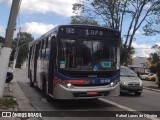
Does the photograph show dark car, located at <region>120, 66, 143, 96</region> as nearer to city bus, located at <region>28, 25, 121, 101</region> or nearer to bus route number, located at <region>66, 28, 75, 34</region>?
city bus, located at <region>28, 25, 121, 101</region>

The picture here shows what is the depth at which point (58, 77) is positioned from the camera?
43.3ft

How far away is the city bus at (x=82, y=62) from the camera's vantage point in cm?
1316

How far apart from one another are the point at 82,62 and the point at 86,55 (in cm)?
31

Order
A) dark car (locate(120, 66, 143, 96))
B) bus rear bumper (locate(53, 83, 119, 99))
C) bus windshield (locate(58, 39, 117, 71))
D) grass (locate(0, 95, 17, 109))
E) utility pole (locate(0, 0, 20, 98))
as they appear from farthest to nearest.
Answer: dark car (locate(120, 66, 143, 96)) → utility pole (locate(0, 0, 20, 98)) → bus windshield (locate(58, 39, 117, 71)) → bus rear bumper (locate(53, 83, 119, 99)) → grass (locate(0, 95, 17, 109))

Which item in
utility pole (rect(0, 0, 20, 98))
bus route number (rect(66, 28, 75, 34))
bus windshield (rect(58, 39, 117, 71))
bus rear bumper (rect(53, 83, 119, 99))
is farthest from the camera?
utility pole (rect(0, 0, 20, 98))

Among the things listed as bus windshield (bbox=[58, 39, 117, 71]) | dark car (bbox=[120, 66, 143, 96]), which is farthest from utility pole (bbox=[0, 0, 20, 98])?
dark car (bbox=[120, 66, 143, 96])

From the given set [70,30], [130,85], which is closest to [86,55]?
[70,30]

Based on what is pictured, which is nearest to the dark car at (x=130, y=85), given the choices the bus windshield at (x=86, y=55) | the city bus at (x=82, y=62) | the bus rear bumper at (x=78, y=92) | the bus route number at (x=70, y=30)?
the city bus at (x=82, y=62)

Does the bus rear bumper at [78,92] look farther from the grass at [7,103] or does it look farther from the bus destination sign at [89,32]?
the bus destination sign at [89,32]

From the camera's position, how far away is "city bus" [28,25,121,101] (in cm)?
1316

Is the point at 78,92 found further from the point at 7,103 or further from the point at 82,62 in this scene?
the point at 7,103

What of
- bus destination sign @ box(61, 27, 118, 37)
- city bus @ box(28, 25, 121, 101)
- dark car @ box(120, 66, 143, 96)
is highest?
bus destination sign @ box(61, 27, 118, 37)

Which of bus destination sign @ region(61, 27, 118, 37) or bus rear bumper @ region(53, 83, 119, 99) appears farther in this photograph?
bus destination sign @ region(61, 27, 118, 37)

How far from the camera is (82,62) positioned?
13375 mm
